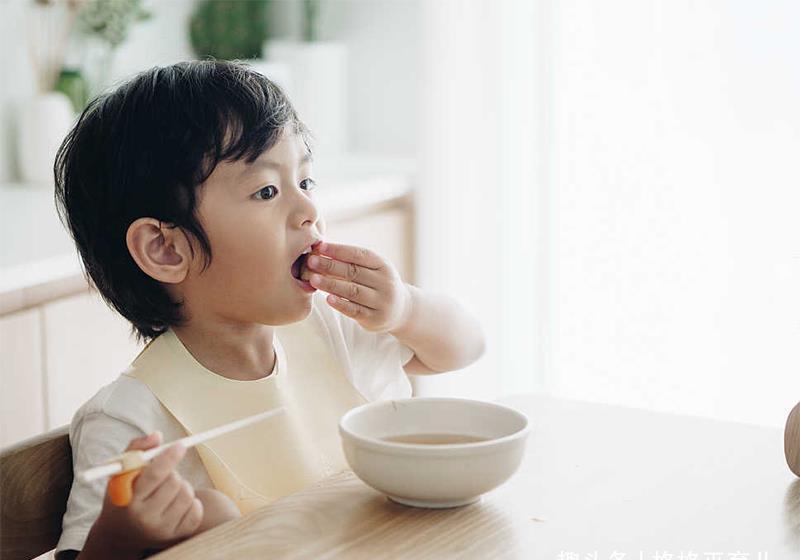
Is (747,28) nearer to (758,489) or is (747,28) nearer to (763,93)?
(763,93)

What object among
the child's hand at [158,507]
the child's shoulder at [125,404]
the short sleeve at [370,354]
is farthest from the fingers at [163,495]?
the short sleeve at [370,354]

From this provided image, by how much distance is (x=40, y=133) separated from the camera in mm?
2463

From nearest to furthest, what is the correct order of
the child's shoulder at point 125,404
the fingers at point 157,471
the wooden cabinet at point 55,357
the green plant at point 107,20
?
the fingers at point 157,471, the child's shoulder at point 125,404, the wooden cabinet at point 55,357, the green plant at point 107,20

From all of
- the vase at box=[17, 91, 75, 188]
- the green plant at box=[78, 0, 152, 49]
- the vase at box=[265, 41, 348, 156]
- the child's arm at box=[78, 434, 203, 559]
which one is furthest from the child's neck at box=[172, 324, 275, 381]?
the vase at box=[265, 41, 348, 156]

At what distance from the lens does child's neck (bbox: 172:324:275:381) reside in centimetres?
131

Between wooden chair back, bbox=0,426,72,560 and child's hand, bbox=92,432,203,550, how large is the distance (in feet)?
0.49

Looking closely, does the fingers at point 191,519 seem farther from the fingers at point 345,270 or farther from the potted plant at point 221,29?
the potted plant at point 221,29

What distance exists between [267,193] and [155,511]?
455 millimetres

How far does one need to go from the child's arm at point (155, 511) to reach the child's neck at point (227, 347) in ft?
1.19

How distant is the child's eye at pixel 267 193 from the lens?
1.24 metres

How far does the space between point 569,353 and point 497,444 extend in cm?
183

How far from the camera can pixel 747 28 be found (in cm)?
239

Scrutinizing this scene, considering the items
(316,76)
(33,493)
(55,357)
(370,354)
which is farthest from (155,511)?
(316,76)

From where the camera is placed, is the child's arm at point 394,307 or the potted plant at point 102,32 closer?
the child's arm at point 394,307
